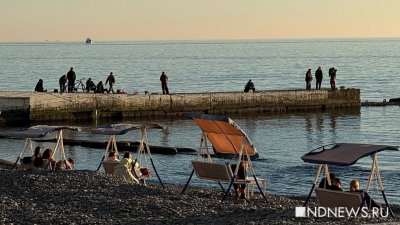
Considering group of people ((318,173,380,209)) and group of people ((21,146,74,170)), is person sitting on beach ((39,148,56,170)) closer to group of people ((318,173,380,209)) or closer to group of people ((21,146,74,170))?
group of people ((21,146,74,170))

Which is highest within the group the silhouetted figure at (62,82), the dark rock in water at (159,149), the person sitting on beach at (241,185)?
the silhouetted figure at (62,82)

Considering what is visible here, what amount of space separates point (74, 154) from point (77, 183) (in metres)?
16.9

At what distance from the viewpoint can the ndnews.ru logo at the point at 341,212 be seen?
17.6m

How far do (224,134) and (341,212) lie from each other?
5029 mm

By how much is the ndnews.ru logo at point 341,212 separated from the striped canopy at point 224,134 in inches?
132

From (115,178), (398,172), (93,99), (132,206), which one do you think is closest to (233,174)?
(115,178)

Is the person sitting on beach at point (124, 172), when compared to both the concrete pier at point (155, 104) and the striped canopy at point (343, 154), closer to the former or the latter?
the striped canopy at point (343, 154)

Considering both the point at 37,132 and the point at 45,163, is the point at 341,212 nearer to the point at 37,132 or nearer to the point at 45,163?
the point at 45,163

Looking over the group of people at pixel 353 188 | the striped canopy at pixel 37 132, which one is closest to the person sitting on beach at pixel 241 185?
the group of people at pixel 353 188

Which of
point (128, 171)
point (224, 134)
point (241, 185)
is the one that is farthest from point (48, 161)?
point (241, 185)

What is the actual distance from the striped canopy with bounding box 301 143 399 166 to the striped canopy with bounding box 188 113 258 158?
6.85 ft

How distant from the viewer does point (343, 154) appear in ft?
64.1

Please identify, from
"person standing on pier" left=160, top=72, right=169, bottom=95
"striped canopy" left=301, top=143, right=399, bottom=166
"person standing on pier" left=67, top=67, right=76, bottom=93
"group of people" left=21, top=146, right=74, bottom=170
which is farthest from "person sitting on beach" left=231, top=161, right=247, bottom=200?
"person standing on pier" left=160, top=72, right=169, bottom=95

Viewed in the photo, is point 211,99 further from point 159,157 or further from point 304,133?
point 159,157
